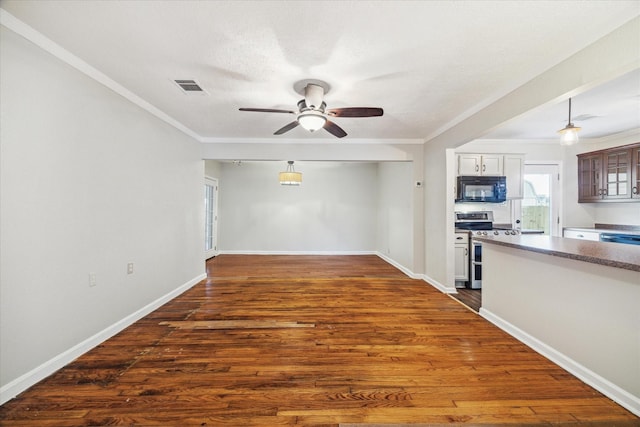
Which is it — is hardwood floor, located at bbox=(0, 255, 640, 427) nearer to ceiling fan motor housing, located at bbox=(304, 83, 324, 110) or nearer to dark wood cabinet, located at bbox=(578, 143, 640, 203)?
ceiling fan motor housing, located at bbox=(304, 83, 324, 110)

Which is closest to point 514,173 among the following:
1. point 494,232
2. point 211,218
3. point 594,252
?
point 494,232

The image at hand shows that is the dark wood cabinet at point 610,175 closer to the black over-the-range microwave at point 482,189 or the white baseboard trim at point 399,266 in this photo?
the black over-the-range microwave at point 482,189

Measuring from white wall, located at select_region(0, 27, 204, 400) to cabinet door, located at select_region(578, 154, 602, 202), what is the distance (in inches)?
271

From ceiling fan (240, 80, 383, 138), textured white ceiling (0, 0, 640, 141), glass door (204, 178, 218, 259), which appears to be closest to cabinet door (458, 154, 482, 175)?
textured white ceiling (0, 0, 640, 141)

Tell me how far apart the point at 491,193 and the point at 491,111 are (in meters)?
2.04

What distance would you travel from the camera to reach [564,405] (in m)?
1.68

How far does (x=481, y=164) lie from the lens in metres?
4.42

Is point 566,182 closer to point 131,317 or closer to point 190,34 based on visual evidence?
point 190,34

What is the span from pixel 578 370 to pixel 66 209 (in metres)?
4.18

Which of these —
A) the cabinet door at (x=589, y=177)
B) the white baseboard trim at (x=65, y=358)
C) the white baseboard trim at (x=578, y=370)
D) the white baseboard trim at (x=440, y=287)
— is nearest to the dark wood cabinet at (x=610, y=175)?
the cabinet door at (x=589, y=177)

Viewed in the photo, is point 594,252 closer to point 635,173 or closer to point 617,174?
point 635,173

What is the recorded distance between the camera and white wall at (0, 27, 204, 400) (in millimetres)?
1713

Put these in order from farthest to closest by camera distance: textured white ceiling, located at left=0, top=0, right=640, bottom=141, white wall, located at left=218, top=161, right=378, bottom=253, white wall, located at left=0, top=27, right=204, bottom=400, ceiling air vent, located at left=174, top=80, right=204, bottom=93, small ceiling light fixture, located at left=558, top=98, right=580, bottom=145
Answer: white wall, located at left=218, top=161, right=378, bottom=253 → small ceiling light fixture, located at left=558, top=98, right=580, bottom=145 → ceiling air vent, located at left=174, top=80, right=204, bottom=93 → white wall, located at left=0, top=27, right=204, bottom=400 → textured white ceiling, located at left=0, top=0, right=640, bottom=141

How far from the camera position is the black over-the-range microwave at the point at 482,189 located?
172 inches
